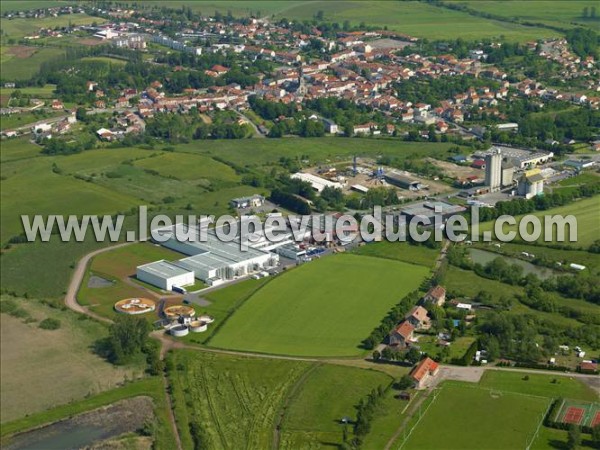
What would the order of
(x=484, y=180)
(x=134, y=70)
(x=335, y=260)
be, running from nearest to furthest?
(x=335, y=260), (x=484, y=180), (x=134, y=70)

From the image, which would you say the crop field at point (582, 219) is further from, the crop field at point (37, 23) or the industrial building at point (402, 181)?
the crop field at point (37, 23)

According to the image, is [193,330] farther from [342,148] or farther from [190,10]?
[190,10]

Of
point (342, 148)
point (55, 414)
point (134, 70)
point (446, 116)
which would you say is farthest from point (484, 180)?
point (134, 70)

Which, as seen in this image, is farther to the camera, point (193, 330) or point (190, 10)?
point (190, 10)

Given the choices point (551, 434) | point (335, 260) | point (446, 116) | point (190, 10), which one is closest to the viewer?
point (551, 434)

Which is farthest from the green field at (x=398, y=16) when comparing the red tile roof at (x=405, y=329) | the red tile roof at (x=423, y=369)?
the red tile roof at (x=423, y=369)

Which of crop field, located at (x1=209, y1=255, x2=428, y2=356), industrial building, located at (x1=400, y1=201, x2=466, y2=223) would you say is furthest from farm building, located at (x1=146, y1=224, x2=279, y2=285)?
industrial building, located at (x1=400, y1=201, x2=466, y2=223)
